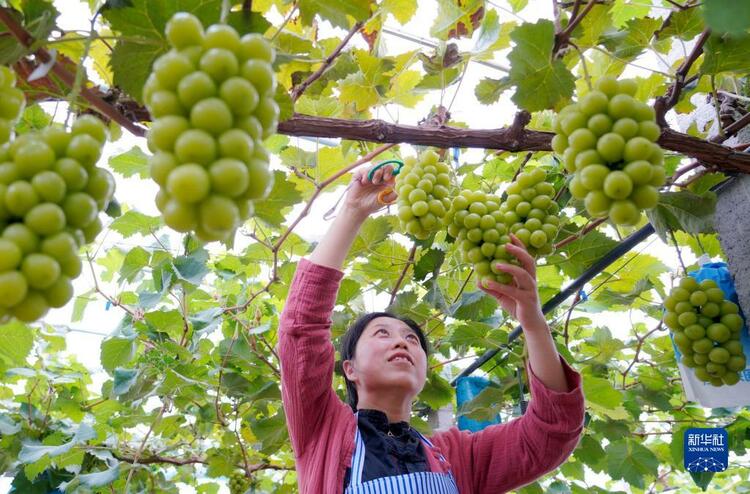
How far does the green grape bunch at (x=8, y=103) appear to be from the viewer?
72cm

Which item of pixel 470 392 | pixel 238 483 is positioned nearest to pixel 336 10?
pixel 470 392

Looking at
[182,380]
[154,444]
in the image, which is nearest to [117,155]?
[182,380]

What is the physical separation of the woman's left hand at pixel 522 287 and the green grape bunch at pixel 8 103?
3.26ft

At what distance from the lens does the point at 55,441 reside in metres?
3.12

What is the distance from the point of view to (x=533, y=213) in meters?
1.41

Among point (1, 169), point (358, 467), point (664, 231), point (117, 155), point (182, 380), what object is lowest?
point (358, 467)

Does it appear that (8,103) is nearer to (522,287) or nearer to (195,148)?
(195,148)

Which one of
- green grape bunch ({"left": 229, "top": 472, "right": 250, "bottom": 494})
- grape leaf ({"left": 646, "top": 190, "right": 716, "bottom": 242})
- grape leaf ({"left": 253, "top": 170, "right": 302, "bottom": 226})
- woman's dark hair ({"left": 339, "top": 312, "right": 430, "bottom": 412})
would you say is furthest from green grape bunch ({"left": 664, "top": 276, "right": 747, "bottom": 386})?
green grape bunch ({"left": 229, "top": 472, "right": 250, "bottom": 494})

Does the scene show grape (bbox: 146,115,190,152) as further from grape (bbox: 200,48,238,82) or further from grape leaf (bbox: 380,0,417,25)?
grape leaf (bbox: 380,0,417,25)

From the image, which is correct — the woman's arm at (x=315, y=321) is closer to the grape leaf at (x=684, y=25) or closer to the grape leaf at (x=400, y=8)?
the grape leaf at (x=400, y=8)

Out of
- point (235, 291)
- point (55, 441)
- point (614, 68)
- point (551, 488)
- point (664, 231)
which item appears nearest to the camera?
point (664, 231)

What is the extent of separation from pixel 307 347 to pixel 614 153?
1143 mm

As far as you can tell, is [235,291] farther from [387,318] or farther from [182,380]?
[387,318]

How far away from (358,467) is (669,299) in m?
1.04
